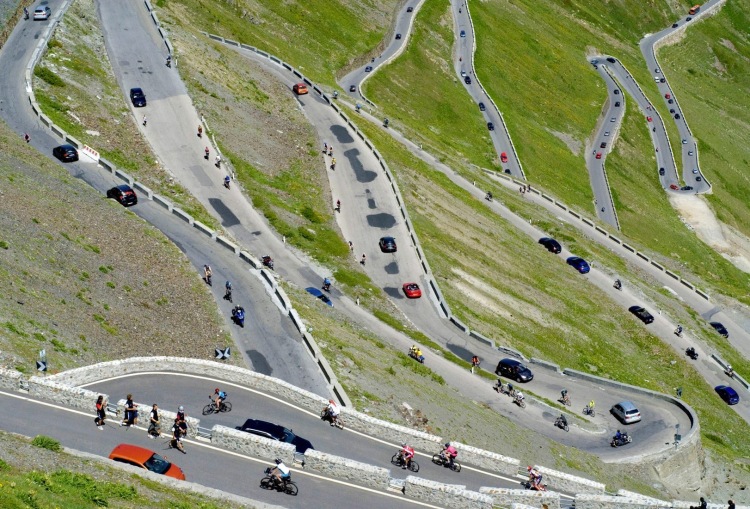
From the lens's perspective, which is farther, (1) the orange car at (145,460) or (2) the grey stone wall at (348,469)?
(2) the grey stone wall at (348,469)

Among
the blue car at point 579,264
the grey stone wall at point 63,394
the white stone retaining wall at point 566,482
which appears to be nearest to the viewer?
the grey stone wall at point 63,394

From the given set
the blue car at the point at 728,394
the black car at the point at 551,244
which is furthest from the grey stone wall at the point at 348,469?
the black car at the point at 551,244

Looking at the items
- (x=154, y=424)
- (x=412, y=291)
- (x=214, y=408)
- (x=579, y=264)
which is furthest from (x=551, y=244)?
(x=154, y=424)

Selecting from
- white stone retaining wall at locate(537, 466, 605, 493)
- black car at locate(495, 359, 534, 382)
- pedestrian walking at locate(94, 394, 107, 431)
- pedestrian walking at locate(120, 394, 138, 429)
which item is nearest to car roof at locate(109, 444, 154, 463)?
pedestrian walking at locate(94, 394, 107, 431)

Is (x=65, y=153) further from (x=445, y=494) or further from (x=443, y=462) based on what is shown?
(x=445, y=494)

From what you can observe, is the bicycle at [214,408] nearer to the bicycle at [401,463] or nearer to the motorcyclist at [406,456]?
the bicycle at [401,463]

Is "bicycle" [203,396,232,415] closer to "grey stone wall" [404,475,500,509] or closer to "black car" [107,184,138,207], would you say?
"grey stone wall" [404,475,500,509]

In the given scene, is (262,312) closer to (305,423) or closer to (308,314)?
(308,314)
